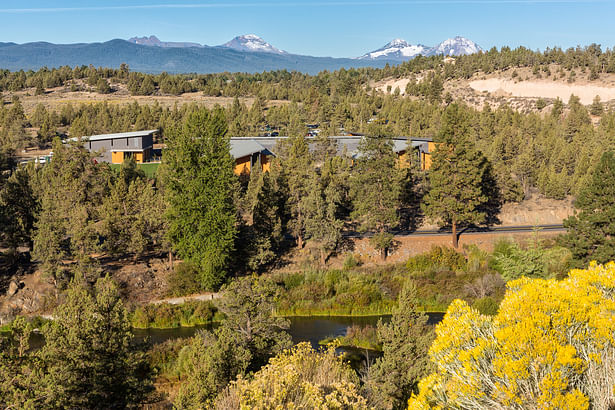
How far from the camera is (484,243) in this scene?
4609 cm

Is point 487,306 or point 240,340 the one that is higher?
point 240,340

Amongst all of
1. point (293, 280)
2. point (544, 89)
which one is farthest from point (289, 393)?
point (544, 89)

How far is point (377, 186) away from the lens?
139ft

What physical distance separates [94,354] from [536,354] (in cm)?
1370

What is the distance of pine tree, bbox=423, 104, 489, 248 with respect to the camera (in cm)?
4356

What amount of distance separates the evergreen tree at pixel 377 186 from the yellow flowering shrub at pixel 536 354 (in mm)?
31902

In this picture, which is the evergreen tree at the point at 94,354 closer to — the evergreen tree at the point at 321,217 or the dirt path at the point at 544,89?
→ the evergreen tree at the point at 321,217

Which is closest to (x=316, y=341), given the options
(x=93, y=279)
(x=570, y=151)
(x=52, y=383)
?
(x=93, y=279)

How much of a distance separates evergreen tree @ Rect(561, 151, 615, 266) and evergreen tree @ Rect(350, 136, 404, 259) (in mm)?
14243

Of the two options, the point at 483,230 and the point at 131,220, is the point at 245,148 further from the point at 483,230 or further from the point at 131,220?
the point at 483,230

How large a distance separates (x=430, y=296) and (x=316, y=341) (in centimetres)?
1121

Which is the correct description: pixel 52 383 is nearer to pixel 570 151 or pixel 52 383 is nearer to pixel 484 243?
pixel 484 243

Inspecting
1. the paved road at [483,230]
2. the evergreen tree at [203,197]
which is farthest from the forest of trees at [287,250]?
the paved road at [483,230]

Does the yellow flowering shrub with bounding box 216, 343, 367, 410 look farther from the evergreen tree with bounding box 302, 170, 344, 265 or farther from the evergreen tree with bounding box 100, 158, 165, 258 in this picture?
the evergreen tree with bounding box 100, 158, 165, 258
